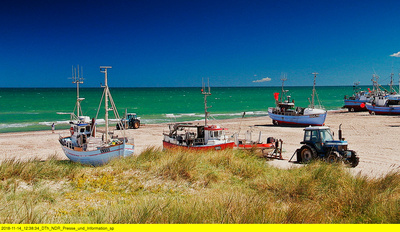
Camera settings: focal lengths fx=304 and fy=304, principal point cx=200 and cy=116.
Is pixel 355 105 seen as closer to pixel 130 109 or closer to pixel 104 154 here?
pixel 130 109

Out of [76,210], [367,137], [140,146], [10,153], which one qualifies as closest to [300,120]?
[367,137]

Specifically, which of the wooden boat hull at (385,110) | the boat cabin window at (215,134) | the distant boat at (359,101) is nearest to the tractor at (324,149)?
the boat cabin window at (215,134)

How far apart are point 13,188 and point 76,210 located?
9.11 ft

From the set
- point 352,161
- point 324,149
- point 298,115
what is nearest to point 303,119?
point 298,115

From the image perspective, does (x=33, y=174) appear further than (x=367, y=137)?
No

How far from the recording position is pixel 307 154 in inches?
571

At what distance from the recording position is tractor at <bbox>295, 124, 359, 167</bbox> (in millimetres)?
13680

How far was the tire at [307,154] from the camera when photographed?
14.1 metres

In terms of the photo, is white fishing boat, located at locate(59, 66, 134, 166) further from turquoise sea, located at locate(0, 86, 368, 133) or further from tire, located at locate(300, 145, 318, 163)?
tire, located at locate(300, 145, 318, 163)

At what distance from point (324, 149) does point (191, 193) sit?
775 cm

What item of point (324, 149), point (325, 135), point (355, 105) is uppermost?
point (355, 105)

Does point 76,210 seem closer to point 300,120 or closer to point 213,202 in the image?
point 213,202

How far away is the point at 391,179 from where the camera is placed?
29.6 feet

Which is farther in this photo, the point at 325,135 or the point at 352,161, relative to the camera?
the point at 325,135
